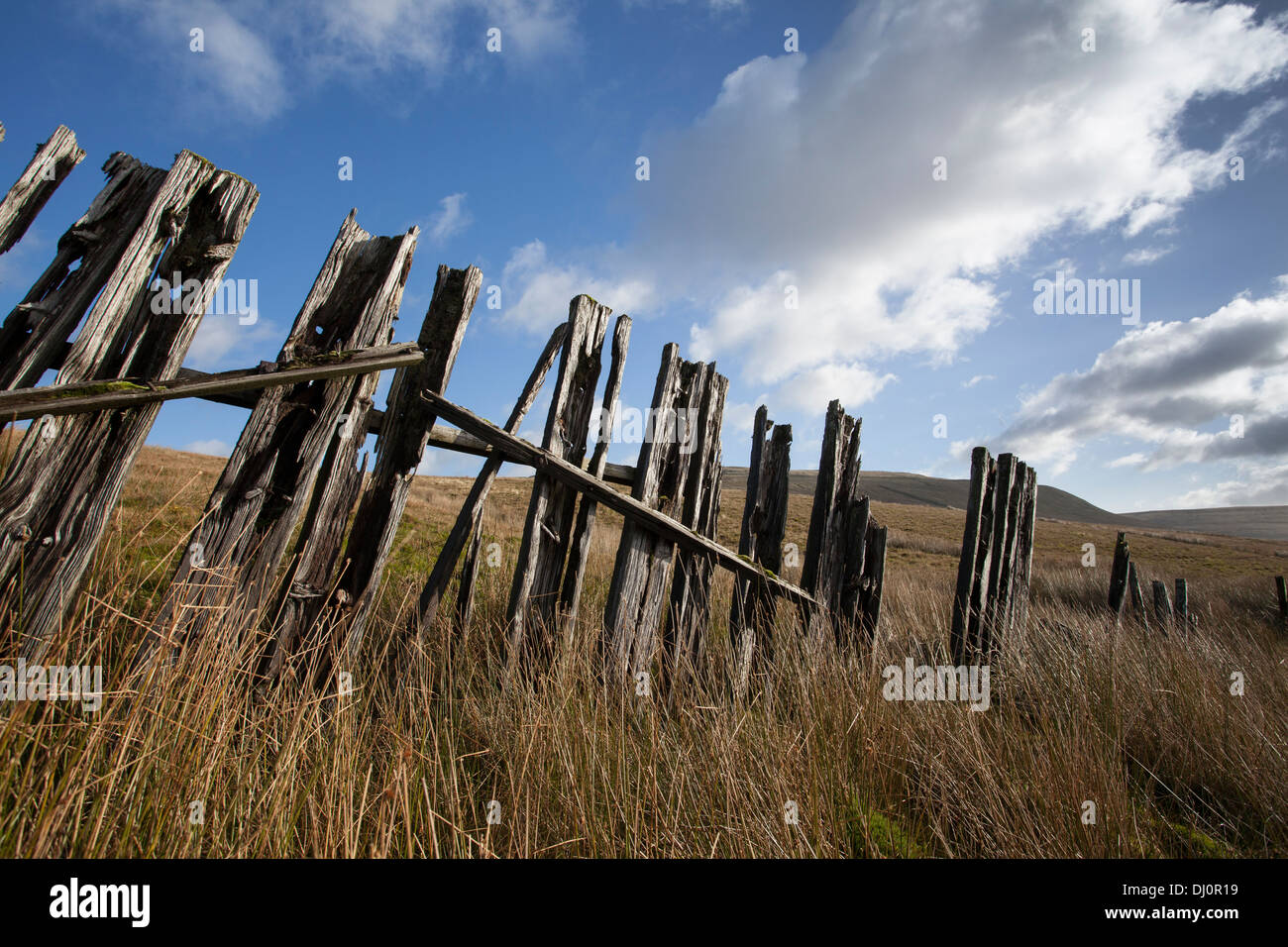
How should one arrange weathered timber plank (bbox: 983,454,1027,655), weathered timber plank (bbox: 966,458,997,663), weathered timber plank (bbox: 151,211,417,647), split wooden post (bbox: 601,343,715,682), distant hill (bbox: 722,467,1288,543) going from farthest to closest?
distant hill (bbox: 722,467,1288,543)
weathered timber plank (bbox: 983,454,1027,655)
weathered timber plank (bbox: 966,458,997,663)
split wooden post (bbox: 601,343,715,682)
weathered timber plank (bbox: 151,211,417,647)

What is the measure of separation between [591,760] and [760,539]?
81.7 inches

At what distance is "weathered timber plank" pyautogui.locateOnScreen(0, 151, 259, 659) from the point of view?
2.31 m

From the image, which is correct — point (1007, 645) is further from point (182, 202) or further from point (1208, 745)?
point (182, 202)

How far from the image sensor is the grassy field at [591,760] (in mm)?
1782

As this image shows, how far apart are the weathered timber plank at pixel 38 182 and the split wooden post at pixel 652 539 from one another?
283 centimetres

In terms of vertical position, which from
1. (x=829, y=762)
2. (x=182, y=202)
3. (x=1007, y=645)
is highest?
(x=182, y=202)

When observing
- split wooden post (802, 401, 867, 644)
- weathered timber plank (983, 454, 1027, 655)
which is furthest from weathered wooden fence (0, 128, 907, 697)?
weathered timber plank (983, 454, 1027, 655)

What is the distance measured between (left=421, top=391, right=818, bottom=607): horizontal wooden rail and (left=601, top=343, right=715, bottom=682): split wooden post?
127 millimetres

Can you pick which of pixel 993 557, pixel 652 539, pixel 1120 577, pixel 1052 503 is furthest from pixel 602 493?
pixel 1052 503

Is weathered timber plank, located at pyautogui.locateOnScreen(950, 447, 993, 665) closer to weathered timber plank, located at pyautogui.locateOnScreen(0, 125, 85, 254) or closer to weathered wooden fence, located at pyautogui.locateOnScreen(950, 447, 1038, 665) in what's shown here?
weathered wooden fence, located at pyautogui.locateOnScreen(950, 447, 1038, 665)

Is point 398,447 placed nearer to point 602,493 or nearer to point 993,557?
point 602,493

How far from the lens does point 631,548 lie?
3.66 m
